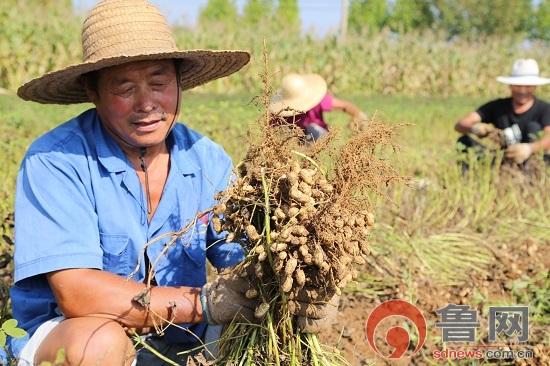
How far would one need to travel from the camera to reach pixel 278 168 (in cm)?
177

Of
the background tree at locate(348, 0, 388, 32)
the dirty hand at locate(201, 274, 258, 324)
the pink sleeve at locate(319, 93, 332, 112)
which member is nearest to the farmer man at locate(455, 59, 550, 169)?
the pink sleeve at locate(319, 93, 332, 112)

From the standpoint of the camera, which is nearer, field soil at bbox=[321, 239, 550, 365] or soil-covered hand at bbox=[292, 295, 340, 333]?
soil-covered hand at bbox=[292, 295, 340, 333]

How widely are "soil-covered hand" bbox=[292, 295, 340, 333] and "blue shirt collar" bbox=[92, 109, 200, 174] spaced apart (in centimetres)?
58

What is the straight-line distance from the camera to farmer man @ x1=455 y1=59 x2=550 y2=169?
5.46 m

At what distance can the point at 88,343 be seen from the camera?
69.0 inches

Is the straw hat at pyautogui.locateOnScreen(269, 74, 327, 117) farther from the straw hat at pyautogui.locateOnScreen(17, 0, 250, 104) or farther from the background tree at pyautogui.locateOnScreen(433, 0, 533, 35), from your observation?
the background tree at pyautogui.locateOnScreen(433, 0, 533, 35)

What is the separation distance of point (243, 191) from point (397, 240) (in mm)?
2119

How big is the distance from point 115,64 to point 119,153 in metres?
0.24

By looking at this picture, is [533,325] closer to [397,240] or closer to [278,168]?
[397,240]

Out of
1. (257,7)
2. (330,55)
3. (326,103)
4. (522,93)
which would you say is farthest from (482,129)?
(257,7)

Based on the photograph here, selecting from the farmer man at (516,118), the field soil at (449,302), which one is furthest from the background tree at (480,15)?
the field soil at (449,302)

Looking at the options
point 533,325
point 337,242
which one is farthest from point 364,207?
point 533,325

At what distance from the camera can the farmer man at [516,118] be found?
215 inches

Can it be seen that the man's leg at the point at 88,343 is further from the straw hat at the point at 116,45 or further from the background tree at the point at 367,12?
the background tree at the point at 367,12
